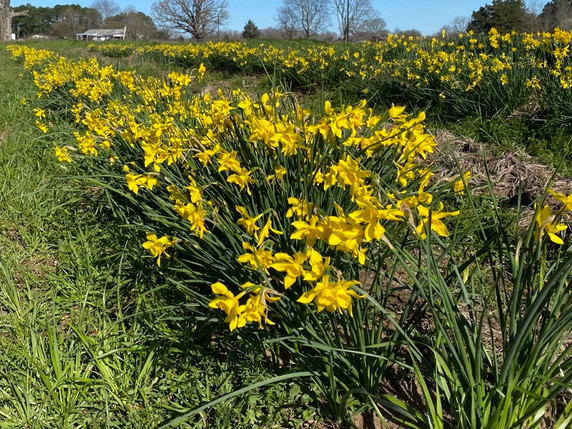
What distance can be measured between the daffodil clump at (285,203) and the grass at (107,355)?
0.27 metres

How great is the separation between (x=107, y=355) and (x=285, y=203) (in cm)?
95

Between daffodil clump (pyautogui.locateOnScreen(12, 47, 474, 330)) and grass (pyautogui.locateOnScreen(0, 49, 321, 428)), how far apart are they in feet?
0.90

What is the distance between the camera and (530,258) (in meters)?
1.21

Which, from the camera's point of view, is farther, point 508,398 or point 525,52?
point 525,52

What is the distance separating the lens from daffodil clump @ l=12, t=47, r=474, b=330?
110 centimetres

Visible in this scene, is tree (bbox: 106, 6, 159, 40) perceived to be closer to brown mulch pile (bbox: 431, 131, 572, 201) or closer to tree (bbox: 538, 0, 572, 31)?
tree (bbox: 538, 0, 572, 31)

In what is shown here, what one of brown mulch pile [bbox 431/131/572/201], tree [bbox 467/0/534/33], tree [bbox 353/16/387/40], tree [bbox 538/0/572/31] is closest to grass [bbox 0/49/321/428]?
brown mulch pile [bbox 431/131/572/201]

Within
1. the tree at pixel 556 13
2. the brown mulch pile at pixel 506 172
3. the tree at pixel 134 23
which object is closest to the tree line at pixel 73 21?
the tree at pixel 134 23

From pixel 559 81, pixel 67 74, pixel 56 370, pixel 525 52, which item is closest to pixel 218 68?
pixel 67 74

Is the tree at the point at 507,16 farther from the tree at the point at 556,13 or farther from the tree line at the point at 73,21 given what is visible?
the tree line at the point at 73,21

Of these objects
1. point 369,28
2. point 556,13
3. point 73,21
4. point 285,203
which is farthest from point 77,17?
point 285,203

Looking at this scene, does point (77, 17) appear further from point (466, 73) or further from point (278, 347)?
point (278, 347)

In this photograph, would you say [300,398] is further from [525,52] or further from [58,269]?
[525,52]

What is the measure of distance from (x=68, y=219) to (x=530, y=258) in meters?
2.73
